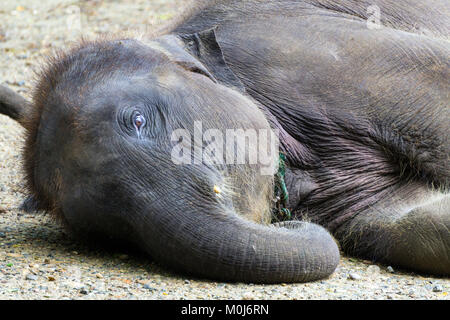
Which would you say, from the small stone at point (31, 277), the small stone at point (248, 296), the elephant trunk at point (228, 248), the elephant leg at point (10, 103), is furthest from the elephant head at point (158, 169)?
the elephant leg at point (10, 103)

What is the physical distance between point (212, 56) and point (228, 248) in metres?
1.18

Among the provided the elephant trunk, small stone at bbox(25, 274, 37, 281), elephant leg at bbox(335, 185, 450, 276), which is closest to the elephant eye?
the elephant trunk

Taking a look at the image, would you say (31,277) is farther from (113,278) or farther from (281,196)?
(281,196)

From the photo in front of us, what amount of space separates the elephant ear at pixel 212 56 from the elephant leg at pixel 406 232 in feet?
3.02

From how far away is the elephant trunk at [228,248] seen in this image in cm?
328

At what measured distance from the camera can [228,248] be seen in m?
3.27

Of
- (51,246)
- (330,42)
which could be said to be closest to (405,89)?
(330,42)

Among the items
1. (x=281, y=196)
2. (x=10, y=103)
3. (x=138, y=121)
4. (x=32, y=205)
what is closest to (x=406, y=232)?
(x=281, y=196)

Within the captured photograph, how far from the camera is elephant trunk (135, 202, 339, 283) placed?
3.28 m

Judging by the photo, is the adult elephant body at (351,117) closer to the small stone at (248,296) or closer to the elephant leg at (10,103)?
the small stone at (248,296)

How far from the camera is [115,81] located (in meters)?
3.60

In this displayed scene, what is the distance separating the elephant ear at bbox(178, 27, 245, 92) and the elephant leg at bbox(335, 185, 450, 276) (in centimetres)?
92

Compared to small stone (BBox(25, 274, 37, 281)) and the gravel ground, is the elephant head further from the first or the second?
small stone (BBox(25, 274, 37, 281))

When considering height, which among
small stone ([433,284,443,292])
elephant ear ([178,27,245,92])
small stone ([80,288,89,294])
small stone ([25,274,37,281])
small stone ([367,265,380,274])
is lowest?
small stone ([80,288,89,294])
